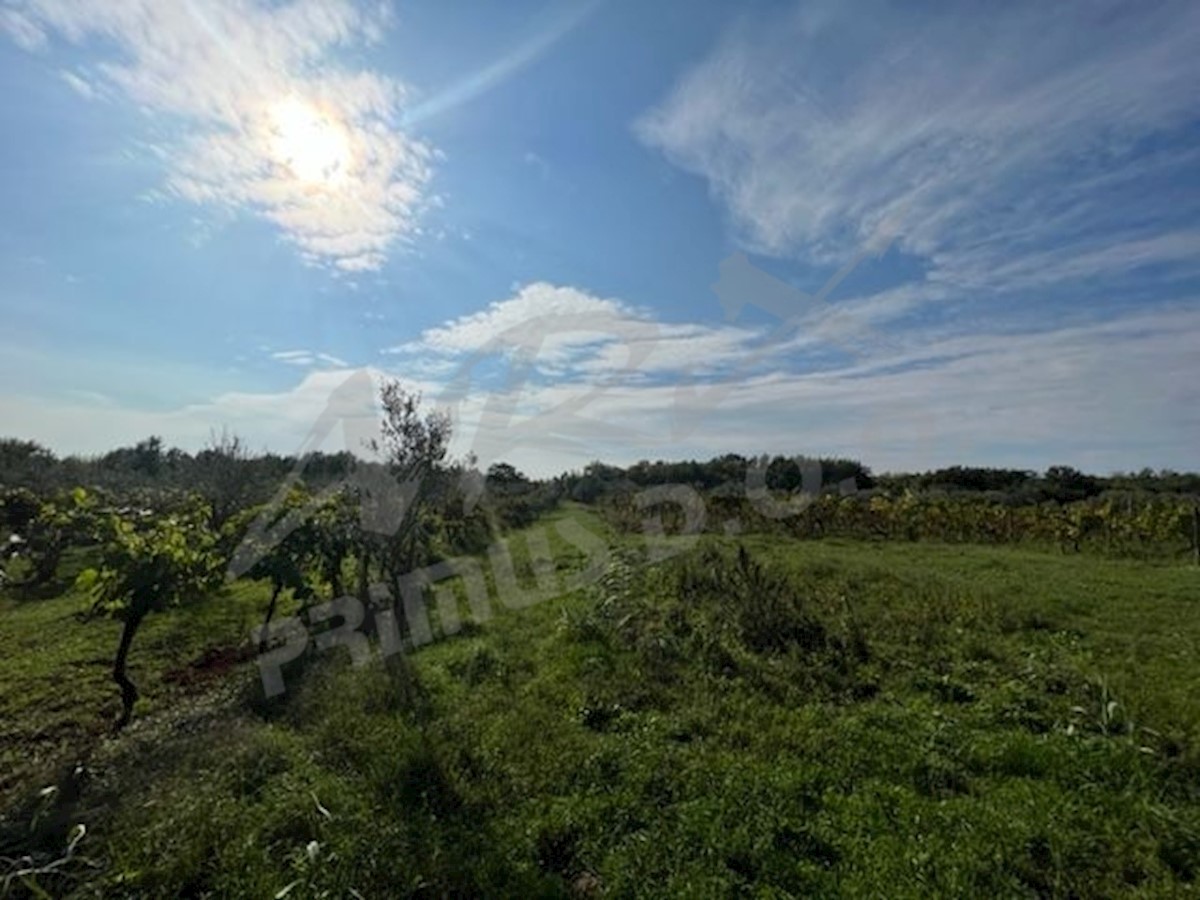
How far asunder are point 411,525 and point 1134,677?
9.29 m

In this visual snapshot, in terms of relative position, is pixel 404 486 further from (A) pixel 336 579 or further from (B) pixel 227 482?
(B) pixel 227 482

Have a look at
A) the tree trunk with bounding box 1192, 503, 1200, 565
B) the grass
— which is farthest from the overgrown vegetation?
the tree trunk with bounding box 1192, 503, 1200, 565

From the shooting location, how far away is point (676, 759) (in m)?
5.08

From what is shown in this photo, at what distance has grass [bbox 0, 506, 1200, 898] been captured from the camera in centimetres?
380

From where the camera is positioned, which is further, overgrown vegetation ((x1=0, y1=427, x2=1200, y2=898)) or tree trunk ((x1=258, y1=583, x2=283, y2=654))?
tree trunk ((x1=258, y1=583, x2=283, y2=654))

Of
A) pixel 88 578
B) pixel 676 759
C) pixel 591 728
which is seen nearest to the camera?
pixel 676 759

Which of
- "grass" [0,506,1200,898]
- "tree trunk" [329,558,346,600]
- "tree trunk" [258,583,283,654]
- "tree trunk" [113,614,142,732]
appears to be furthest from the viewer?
"tree trunk" [329,558,346,600]

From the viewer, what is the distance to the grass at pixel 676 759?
380cm

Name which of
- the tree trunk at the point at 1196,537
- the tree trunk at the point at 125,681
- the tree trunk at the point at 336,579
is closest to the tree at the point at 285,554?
the tree trunk at the point at 336,579

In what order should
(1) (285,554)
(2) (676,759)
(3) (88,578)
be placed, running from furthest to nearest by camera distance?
(1) (285,554) → (3) (88,578) → (2) (676,759)

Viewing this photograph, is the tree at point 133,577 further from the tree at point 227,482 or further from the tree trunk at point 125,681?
the tree at point 227,482

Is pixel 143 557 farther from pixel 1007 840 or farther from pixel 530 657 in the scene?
pixel 1007 840

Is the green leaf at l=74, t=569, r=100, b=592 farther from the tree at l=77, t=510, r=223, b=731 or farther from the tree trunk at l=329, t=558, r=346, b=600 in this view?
the tree trunk at l=329, t=558, r=346, b=600

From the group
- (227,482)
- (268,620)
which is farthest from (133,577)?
(227,482)
